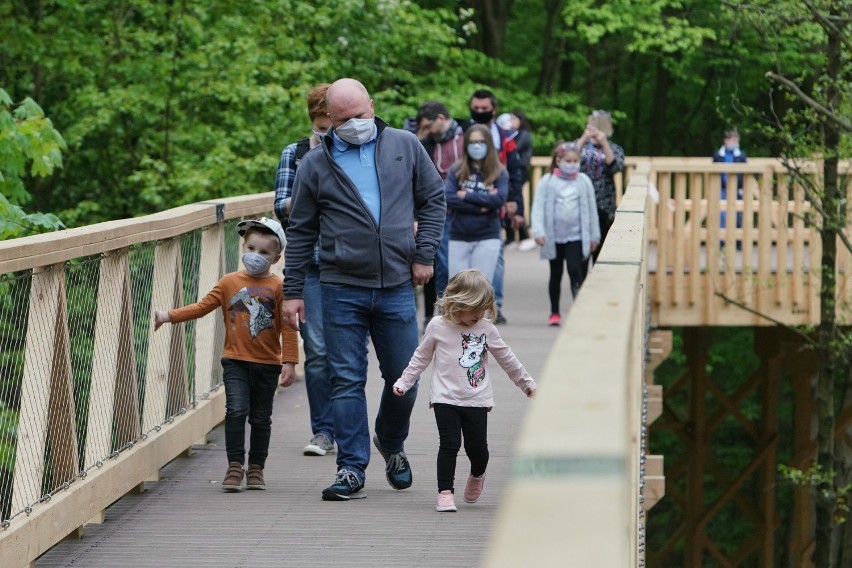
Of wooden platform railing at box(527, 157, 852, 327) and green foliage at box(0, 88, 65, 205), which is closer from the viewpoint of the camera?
green foliage at box(0, 88, 65, 205)

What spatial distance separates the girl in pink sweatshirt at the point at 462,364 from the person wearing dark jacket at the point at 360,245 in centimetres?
30

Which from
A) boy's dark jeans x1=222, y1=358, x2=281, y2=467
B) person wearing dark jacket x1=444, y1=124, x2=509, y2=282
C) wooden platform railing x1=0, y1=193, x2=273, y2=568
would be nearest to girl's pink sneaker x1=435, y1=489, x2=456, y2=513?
boy's dark jeans x1=222, y1=358, x2=281, y2=467

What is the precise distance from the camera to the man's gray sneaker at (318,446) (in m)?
8.41

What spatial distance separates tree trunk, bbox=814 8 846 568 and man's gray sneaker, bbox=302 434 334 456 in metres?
6.72

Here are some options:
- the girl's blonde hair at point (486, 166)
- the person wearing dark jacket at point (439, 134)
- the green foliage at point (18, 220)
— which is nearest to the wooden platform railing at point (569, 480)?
the green foliage at point (18, 220)

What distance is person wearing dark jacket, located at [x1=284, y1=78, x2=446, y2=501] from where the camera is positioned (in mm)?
6832

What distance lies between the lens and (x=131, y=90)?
60.3 ft

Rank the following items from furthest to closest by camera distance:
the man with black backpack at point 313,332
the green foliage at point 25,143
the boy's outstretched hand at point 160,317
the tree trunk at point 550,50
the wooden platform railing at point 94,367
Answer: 1. the tree trunk at point 550,50
2. the green foliage at point 25,143
3. the man with black backpack at point 313,332
4. the boy's outstretched hand at point 160,317
5. the wooden platform railing at point 94,367

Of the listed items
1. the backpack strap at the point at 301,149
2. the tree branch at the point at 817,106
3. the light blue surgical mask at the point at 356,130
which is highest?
the tree branch at the point at 817,106

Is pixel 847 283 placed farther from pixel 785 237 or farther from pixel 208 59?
pixel 208 59

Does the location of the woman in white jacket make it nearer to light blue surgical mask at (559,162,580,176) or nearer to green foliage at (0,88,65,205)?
light blue surgical mask at (559,162,580,176)

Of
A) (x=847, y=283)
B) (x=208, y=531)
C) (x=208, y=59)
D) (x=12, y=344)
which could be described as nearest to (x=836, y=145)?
(x=847, y=283)

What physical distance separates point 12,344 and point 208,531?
4.84 feet

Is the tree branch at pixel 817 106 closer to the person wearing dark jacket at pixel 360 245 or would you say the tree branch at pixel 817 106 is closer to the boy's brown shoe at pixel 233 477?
the person wearing dark jacket at pixel 360 245
